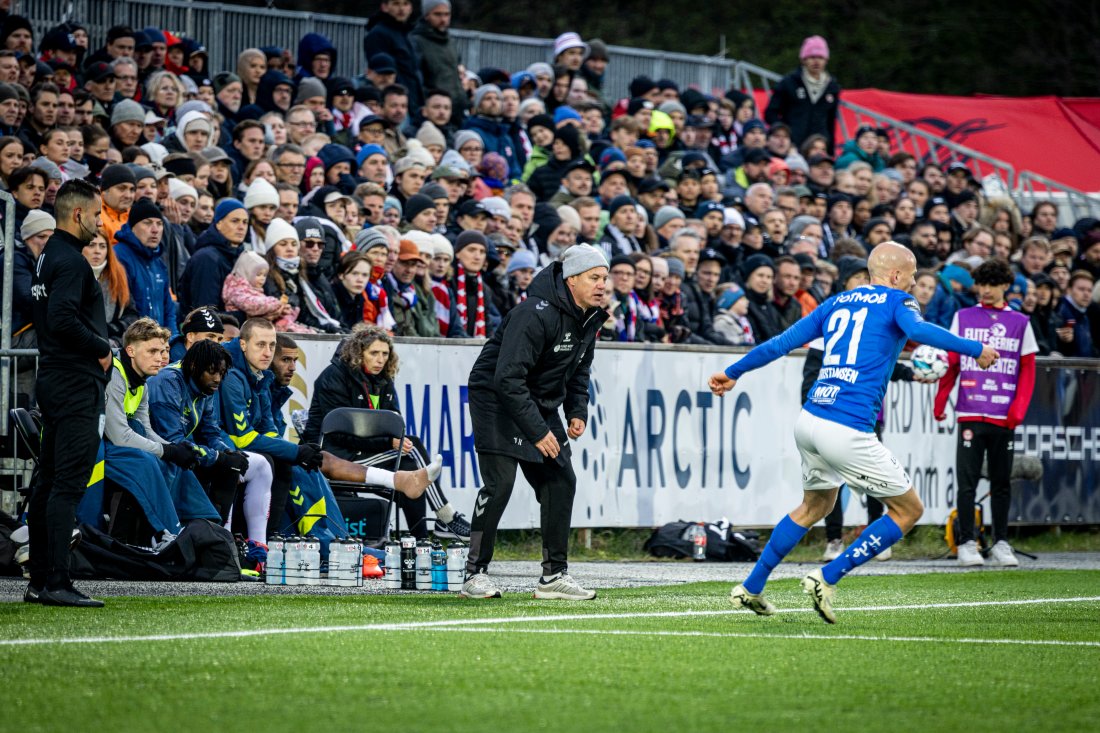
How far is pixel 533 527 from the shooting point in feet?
50.6

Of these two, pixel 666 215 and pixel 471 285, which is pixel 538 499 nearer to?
pixel 471 285

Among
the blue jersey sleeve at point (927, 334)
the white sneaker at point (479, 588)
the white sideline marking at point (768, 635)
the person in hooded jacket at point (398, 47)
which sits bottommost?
the white sneaker at point (479, 588)

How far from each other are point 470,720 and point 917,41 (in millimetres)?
43428

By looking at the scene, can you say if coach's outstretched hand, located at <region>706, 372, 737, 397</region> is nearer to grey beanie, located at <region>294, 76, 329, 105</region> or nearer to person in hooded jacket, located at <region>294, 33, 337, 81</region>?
grey beanie, located at <region>294, 76, 329, 105</region>

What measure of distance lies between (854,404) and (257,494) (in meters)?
4.84

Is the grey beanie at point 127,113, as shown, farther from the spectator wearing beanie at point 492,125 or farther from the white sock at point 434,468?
the white sock at point 434,468

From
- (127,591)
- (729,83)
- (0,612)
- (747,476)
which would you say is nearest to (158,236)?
(127,591)

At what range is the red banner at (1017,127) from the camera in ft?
98.3

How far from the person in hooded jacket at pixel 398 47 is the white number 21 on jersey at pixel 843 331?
11855 mm

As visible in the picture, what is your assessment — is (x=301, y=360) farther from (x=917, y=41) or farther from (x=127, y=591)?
(x=917, y=41)

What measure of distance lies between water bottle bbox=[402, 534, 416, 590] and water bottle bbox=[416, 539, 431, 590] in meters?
0.05

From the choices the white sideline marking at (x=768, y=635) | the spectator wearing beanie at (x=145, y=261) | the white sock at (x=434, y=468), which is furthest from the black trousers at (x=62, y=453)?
the white sock at (x=434, y=468)

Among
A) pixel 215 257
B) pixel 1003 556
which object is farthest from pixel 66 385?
pixel 1003 556

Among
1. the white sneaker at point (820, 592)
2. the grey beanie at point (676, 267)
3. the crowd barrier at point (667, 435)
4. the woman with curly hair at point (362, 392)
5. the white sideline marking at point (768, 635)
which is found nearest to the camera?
the white sideline marking at point (768, 635)
